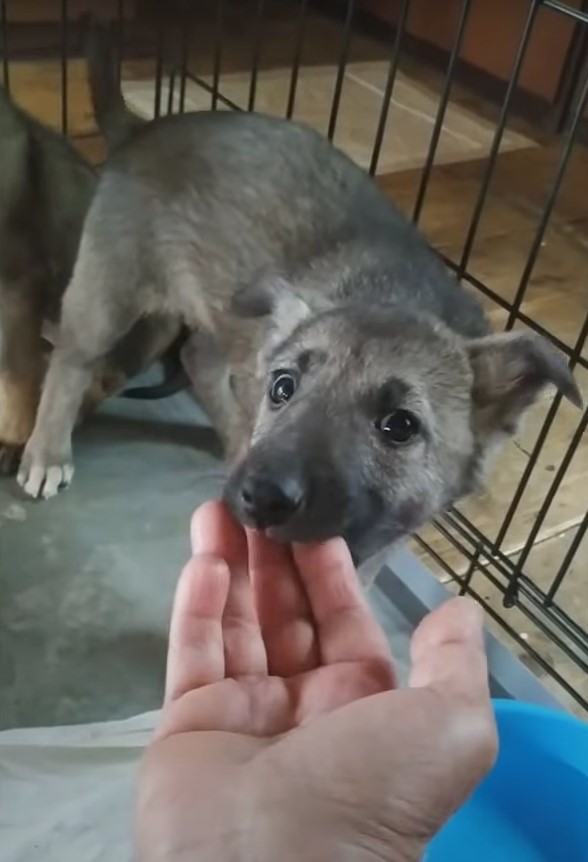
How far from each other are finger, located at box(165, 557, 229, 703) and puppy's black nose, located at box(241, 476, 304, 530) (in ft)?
0.44

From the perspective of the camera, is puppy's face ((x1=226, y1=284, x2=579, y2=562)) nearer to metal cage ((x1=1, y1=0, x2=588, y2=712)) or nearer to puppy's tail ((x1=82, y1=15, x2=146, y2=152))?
metal cage ((x1=1, y1=0, x2=588, y2=712))

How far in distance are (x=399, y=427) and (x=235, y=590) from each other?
0.42 m

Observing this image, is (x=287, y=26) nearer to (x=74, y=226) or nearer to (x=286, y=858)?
(x=74, y=226)

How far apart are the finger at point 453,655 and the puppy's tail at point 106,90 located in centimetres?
146

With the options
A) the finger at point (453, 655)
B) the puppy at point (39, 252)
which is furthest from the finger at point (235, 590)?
the puppy at point (39, 252)

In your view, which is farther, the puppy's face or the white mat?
the white mat

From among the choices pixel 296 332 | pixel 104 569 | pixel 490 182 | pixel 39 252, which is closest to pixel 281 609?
pixel 296 332

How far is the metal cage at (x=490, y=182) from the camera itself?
188 cm

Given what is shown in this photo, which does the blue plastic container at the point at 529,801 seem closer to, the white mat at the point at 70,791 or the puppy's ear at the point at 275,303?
the white mat at the point at 70,791

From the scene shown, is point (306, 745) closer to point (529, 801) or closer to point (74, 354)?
point (529, 801)

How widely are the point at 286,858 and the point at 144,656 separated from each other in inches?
41.3

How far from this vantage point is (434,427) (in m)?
1.58

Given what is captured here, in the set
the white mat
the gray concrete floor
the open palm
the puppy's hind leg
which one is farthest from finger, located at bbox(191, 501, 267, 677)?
the puppy's hind leg

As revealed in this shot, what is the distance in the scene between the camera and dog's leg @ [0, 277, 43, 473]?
2.25m
